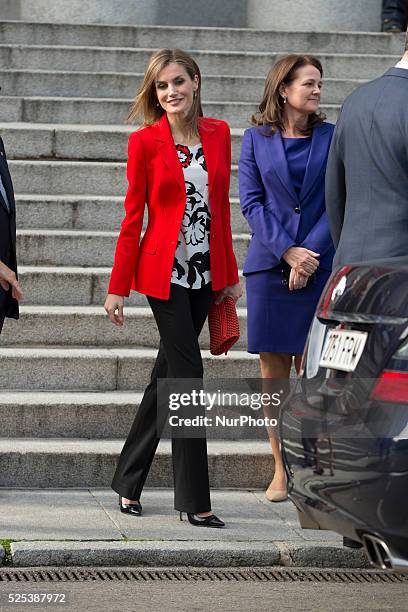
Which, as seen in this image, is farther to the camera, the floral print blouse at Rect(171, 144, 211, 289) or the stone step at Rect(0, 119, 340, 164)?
the stone step at Rect(0, 119, 340, 164)

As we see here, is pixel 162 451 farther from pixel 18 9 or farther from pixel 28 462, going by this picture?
pixel 18 9

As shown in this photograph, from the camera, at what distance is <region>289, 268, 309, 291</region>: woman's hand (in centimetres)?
687

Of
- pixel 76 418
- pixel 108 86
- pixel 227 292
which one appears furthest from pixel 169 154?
pixel 108 86

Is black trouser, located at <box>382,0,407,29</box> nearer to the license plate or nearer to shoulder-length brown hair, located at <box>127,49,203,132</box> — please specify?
shoulder-length brown hair, located at <box>127,49,203,132</box>

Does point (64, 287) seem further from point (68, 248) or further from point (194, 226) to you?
point (194, 226)

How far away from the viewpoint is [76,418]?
7555mm

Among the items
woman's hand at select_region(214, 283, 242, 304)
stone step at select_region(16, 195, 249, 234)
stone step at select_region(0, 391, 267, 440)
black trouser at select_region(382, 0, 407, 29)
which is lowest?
stone step at select_region(0, 391, 267, 440)

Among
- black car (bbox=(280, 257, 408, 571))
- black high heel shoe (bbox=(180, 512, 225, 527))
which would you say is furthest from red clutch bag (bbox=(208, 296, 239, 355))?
black car (bbox=(280, 257, 408, 571))

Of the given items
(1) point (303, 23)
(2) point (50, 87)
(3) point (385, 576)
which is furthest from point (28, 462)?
(1) point (303, 23)

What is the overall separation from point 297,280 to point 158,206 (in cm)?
87

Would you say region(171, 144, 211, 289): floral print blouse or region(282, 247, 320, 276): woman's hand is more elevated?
region(171, 144, 211, 289): floral print blouse

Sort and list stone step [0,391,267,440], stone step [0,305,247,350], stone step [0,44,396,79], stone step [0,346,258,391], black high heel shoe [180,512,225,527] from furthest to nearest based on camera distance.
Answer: stone step [0,44,396,79], stone step [0,305,247,350], stone step [0,346,258,391], stone step [0,391,267,440], black high heel shoe [180,512,225,527]

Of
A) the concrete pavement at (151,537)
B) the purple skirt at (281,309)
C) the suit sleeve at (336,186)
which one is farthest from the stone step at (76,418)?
the suit sleeve at (336,186)

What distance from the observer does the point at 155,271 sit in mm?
6391
